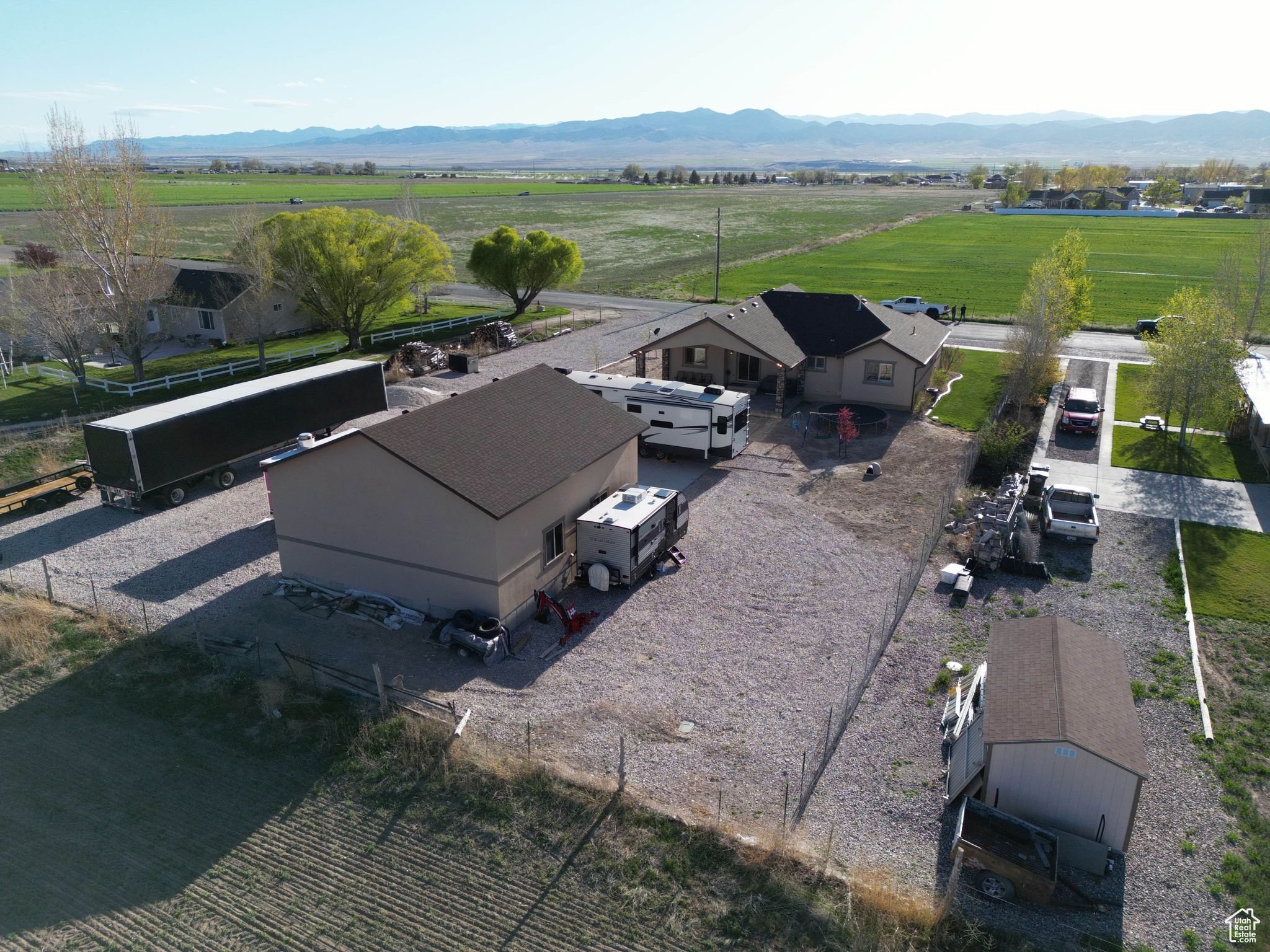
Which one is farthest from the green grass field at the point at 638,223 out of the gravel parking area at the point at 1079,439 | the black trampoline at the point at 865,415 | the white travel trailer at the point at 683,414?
the gravel parking area at the point at 1079,439

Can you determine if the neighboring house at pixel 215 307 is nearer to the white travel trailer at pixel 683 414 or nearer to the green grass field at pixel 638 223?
the green grass field at pixel 638 223

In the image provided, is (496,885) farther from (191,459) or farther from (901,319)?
(901,319)

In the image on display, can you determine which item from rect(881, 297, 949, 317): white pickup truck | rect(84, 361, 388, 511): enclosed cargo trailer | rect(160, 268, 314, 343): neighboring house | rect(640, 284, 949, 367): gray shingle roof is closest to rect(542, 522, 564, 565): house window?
rect(84, 361, 388, 511): enclosed cargo trailer

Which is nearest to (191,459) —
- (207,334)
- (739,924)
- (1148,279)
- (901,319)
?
(739,924)

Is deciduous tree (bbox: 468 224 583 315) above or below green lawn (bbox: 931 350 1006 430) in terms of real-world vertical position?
above

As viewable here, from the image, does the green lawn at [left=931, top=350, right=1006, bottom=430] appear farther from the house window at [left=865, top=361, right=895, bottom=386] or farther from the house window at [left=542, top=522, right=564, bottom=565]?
the house window at [left=542, top=522, right=564, bottom=565]
